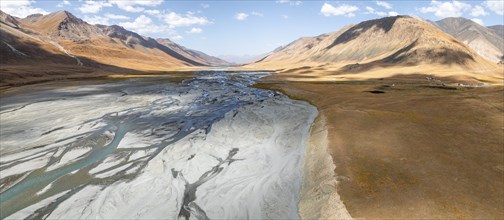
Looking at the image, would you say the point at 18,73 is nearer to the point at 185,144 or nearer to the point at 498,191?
the point at 185,144

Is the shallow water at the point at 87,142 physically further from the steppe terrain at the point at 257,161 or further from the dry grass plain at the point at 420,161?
the dry grass plain at the point at 420,161

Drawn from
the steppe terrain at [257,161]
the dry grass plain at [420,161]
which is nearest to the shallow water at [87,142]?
the steppe terrain at [257,161]

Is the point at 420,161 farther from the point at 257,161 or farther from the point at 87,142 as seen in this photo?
the point at 87,142

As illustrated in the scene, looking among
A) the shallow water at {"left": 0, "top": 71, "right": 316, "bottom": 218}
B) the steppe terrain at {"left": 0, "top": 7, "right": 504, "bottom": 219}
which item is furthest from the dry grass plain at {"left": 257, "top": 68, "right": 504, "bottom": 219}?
the shallow water at {"left": 0, "top": 71, "right": 316, "bottom": 218}

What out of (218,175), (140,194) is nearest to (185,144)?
(218,175)

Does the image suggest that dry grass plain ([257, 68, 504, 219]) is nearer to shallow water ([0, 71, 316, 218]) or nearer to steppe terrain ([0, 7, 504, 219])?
steppe terrain ([0, 7, 504, 219])

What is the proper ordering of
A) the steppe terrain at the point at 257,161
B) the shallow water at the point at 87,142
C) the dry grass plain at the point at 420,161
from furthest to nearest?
the shallow water at the point at 87,142 → the steppe terrain at the point at 257,161 → the dry grass plain at the point at 420,161
